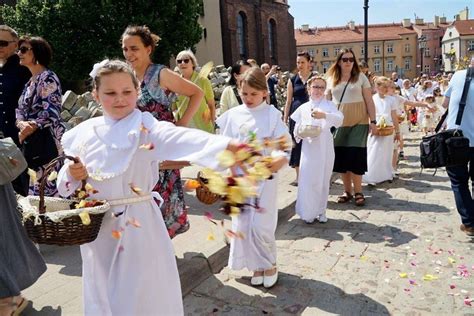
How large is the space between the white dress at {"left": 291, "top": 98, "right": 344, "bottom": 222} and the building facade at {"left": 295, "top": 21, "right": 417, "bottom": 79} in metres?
80.9

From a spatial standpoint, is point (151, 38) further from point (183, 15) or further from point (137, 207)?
point (183, 15)

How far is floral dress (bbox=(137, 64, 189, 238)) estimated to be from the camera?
12.2 ft

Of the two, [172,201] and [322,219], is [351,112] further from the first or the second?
[172,201]

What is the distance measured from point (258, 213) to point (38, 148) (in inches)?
90.3

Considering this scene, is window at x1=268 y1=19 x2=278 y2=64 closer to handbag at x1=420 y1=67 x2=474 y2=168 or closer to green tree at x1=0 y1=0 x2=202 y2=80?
green tree at x1=0 y1=0 x2=202 y2=80

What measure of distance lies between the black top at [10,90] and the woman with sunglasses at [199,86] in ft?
6.53

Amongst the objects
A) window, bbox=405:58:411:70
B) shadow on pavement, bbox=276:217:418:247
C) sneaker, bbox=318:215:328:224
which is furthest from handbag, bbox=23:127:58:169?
window, bbox=405:58:411:70

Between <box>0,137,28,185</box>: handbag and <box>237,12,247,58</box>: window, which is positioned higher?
<box>237,12,247,58</box>: window

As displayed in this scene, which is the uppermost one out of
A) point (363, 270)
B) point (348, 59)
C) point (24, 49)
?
point (24, 49)

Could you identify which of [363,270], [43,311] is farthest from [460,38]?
[43,311]

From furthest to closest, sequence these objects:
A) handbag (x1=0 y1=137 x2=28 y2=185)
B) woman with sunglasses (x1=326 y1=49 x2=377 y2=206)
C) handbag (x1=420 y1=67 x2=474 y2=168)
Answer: woman with sunglasses (x1=326 y1=49 x2=377 y2=206), handbag (x1=420 y1=67 x2=474 y2=168), handbag (x1=0 y1=137 x2=28 y2=185)

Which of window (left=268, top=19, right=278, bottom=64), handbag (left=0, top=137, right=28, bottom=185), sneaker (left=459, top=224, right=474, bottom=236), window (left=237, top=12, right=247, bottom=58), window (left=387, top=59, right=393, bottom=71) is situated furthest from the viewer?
window (left=387, top=59, right=393, bottom=71)

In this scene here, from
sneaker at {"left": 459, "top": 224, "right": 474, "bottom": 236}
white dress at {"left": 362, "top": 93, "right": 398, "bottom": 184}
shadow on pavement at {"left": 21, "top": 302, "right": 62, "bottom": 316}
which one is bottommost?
sneaker at {"left": 459, "top": 224, "right": 474, "bottom": 236}

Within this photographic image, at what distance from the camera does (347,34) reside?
3356 inches
